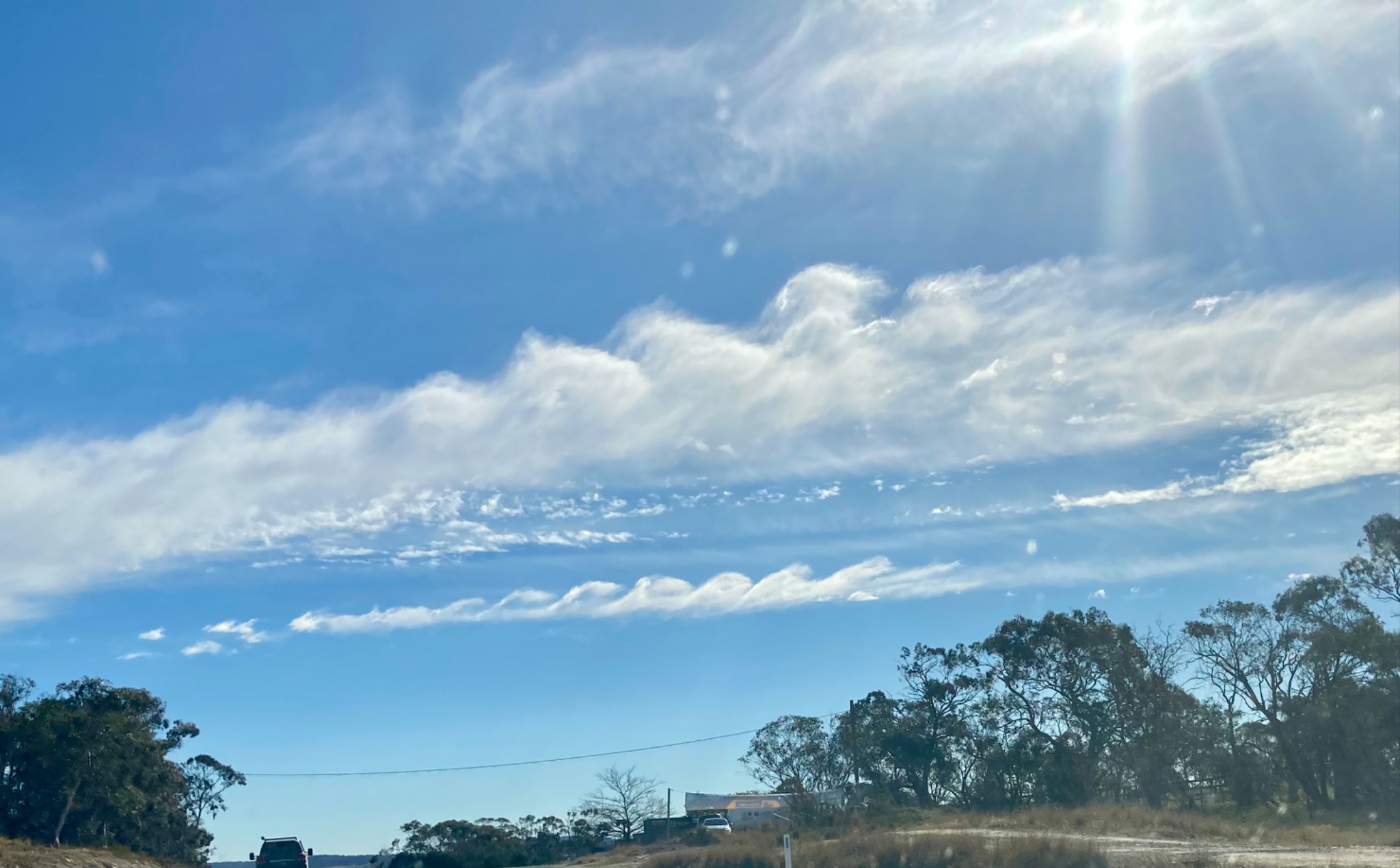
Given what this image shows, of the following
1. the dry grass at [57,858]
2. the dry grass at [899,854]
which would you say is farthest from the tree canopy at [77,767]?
the dry grass at [899,854]

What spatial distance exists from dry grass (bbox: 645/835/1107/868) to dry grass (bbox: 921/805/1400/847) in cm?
643

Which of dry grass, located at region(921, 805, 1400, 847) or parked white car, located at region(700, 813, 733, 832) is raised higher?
parked white car, located at region(700, 813, 733, 832)

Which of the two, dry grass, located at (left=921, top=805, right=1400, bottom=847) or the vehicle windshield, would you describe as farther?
dry grass, located at (left=921, top=805, right=1400, bottom=847)

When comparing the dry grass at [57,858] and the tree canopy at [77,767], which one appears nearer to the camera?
the dry grass at [57,858]

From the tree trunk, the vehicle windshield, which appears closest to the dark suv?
the vehicle windshield

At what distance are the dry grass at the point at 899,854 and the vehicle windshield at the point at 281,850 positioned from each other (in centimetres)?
1274

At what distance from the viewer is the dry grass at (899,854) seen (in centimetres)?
2642

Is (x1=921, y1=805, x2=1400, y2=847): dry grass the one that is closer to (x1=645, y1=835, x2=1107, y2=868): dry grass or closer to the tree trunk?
(x1=645, y1=835, x2=1107, y2=868): dry grass

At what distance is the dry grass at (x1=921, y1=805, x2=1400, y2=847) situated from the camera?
116ft

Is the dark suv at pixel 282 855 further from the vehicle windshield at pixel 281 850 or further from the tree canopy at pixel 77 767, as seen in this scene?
the tree canopy at pixel 77 767

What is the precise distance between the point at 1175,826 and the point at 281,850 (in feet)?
95.8

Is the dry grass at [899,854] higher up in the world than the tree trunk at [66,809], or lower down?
lower down

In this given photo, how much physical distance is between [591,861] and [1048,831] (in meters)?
22.9

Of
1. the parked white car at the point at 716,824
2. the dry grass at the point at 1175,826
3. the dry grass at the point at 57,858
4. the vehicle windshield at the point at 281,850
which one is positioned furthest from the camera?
the parked white car at the point at 716,824
